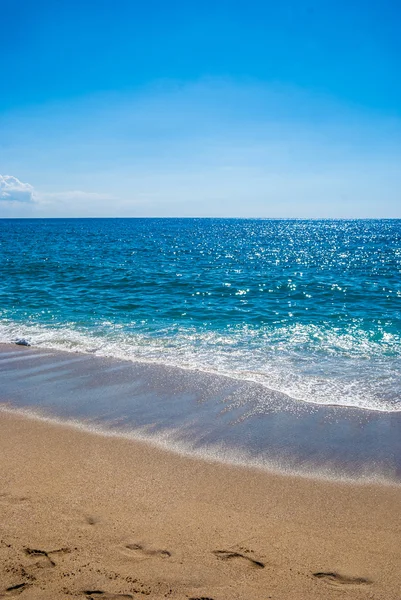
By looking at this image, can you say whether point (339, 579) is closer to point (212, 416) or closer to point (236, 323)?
point (212, 416)

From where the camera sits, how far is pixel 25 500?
5309 mm

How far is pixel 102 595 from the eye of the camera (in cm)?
392

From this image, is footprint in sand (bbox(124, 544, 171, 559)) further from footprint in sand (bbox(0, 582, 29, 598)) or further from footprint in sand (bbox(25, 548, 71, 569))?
footprint in sand (bbox(0, 582, 29, 598))

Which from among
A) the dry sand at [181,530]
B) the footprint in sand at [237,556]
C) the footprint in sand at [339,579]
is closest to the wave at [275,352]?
the dry sand at [181,530]

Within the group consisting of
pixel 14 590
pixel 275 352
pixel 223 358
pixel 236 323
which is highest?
pixel 236 323

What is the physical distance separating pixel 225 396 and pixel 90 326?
8031 millimetres

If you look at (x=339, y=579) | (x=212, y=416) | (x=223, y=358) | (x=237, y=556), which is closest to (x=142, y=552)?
(x=237, y=556)

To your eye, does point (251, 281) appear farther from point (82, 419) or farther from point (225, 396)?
point (82, 419)

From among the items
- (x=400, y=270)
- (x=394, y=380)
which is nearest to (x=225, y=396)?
(x=394, y=380)

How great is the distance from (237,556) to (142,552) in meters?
1.09

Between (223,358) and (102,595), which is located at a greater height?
(223,358)

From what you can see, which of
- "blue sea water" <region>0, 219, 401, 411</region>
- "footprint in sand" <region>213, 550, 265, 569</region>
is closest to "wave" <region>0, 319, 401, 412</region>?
"blue sea water" <region>0, 219, 401, 411</region>

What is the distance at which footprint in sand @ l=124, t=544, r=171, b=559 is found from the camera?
4.41m

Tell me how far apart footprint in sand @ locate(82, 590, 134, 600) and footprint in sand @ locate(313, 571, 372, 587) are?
2.04m
